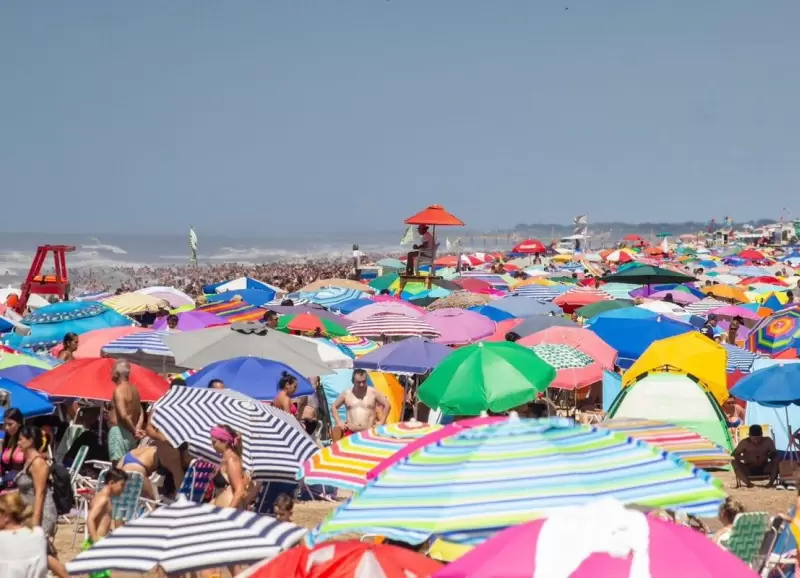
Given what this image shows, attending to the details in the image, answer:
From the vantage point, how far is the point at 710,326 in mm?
15547

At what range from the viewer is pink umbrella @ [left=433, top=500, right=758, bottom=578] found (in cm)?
315

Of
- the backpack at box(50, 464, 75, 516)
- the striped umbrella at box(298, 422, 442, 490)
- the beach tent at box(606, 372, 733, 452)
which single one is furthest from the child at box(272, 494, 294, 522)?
the beach tent at box(606, 372, 733, 452)

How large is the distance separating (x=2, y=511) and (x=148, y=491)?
7.10 feet

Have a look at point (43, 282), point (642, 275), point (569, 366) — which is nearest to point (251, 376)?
point (569, 366)

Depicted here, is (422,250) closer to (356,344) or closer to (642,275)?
(642,275)

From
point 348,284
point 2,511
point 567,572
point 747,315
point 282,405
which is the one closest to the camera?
point 567,572

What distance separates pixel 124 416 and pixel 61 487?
32.6 inches

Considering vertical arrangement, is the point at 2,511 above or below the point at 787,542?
above

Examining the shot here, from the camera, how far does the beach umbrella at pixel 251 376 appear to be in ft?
28.4

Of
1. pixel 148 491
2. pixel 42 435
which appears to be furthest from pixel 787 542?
pixel 42 435

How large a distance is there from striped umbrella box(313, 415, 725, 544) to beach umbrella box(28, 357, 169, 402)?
436 cm

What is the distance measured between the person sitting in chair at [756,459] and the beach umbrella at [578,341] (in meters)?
2.23

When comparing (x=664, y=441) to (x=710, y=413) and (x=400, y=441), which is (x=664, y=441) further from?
(x=710, y=413)

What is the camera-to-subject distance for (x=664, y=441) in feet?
20.8
